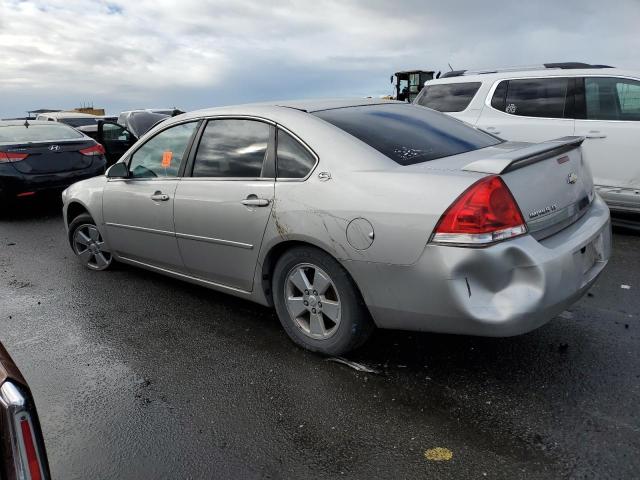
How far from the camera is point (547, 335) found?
11.7ft

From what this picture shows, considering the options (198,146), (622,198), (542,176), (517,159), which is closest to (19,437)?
(517,159)

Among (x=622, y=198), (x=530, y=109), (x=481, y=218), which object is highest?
(x=530, y=109)

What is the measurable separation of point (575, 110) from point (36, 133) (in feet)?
25.9

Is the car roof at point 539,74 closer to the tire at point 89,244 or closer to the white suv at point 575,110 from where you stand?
the white suv at point 575,110

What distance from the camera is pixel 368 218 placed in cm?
286

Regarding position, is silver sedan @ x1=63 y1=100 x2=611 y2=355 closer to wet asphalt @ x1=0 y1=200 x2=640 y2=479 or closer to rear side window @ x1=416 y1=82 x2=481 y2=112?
wet asphalt @ x1=0 y1=200 x2=640 y2=479

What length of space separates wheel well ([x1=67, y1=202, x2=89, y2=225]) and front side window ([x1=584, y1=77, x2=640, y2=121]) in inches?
222

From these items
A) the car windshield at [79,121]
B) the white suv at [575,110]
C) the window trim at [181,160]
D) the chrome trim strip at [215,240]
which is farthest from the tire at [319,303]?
the car windshield at [79,121]

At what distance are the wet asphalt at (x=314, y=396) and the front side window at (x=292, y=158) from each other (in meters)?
1.15

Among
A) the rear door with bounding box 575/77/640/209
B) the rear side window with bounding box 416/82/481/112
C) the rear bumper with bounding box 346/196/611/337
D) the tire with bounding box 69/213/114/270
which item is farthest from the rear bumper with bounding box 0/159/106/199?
the rear door with bounding box 575/77/640/209

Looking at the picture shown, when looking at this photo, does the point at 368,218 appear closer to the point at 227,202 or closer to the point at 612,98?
the point at 227,202

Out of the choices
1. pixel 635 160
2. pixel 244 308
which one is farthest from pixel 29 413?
pixel 635 160

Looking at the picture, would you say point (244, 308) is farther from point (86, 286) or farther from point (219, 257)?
point (86, 286)

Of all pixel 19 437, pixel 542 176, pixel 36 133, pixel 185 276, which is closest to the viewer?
pixel 19 437
